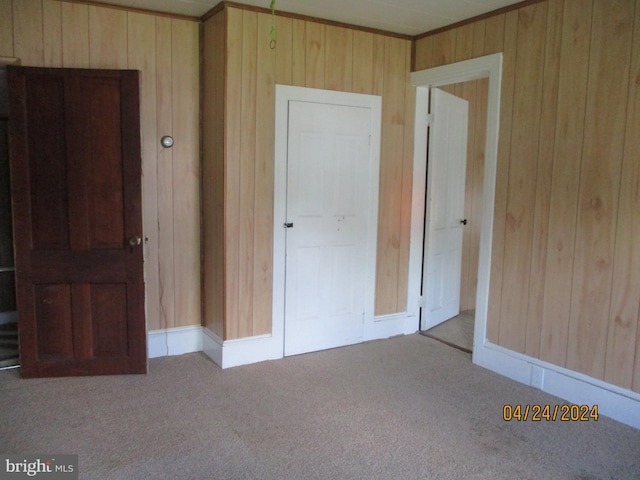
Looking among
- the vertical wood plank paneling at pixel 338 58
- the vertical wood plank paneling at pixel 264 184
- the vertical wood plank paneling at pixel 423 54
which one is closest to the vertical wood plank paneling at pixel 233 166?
the vertical wood plank paneling at pixel 264 184

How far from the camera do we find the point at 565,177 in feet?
10.1

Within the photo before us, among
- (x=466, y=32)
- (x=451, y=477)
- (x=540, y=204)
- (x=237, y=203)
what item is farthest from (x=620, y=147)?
(x=237, y=203)

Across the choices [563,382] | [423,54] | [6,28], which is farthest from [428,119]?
[6,28]

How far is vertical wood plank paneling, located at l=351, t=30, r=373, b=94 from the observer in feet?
12.7

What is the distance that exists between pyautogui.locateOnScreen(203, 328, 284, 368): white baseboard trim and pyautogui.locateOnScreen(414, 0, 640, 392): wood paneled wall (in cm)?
155

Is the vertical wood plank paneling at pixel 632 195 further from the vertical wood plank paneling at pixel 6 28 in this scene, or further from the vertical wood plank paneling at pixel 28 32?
the vertical wood plank paneling at pixel 6 28

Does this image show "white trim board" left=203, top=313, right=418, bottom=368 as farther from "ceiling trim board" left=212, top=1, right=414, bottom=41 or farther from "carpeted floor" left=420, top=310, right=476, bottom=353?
"ceiling trim board" left=212, top=1, right=414, bottom=41

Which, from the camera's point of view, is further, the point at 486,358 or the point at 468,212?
the point at 468,212

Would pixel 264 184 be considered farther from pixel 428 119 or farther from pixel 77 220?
pixel 428 119

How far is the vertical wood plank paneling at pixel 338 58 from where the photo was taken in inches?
148

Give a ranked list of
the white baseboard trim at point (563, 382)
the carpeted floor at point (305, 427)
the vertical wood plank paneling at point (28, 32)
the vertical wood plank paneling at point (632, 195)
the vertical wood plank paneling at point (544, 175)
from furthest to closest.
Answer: the vertical wood plank paneling at point (28, 32) < the vertical wood plank paneling at point (544, 175) < the white baseboard trim at point (563, 382) < the vertical wood plank paneling at point (632, 195) < the carpeted floor at point (305, 427)

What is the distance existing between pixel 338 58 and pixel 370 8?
1.50 ft

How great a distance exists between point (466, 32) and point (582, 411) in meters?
2.62
